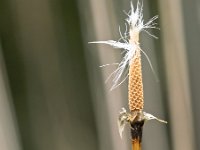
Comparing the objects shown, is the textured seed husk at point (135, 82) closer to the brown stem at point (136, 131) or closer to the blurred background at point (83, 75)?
the brown stem at point (136, 131)

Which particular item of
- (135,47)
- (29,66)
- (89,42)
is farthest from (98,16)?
(135,47)

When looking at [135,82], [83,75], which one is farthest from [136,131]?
[83,75]

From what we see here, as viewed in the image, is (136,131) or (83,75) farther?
(83,75)

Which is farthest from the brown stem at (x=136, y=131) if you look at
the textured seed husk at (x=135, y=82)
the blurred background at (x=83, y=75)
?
the blurred background at (x=83, y=75)

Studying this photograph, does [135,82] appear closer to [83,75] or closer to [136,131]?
[136,131]

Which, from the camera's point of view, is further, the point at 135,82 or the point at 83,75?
the point at 83,75

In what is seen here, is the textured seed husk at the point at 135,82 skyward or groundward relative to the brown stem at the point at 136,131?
skyward

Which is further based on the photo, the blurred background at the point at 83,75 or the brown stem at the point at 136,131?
the blurred background at the point at 83,75

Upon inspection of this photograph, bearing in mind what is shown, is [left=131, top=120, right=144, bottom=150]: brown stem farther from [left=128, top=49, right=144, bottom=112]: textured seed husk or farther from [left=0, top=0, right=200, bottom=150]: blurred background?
[left=0, top=0, right=200, bottom=150]: blurred background

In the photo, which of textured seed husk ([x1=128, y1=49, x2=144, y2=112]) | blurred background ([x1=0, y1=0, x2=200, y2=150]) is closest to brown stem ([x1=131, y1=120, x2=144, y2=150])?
textured seed husk ([x1=128, y1=49, x2=144, y2=112])
